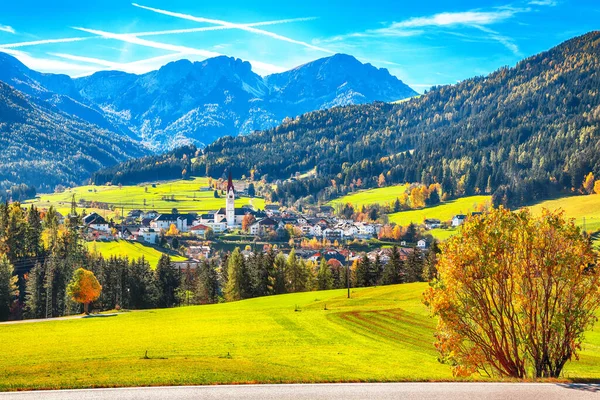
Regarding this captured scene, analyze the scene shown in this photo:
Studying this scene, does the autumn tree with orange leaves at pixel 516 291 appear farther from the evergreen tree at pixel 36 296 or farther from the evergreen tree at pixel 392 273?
the evergreen tree at pixel 36 296

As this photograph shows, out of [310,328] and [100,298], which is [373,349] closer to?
[310,328]

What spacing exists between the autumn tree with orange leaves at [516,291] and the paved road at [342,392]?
464 centimetres

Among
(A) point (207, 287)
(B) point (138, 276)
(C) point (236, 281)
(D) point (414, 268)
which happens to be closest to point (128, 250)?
(B) point (138, 276)

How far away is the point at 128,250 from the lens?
17625cm

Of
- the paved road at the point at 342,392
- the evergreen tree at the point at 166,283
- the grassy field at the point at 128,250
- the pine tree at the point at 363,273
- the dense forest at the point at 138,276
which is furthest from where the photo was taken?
the grassy field at the point at 128,250

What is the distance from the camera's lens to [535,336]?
102 ft

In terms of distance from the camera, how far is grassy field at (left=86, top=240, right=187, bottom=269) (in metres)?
170

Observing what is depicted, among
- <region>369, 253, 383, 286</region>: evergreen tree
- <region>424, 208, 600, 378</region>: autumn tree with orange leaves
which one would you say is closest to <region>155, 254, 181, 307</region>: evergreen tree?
<region>369, 253, 383, 286</region>: evergreen tree

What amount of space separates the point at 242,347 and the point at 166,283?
75.9 meters

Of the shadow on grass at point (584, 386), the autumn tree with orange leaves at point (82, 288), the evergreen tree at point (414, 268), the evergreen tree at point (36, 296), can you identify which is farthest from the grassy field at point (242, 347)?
the evergreen tree at point (36, 296)

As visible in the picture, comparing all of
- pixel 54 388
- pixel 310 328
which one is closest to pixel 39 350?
pixel 54 388

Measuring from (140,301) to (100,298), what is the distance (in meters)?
8.45

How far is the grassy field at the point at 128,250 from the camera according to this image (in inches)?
6713

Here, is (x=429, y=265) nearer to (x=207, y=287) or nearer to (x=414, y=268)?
(x=414, y=268)
